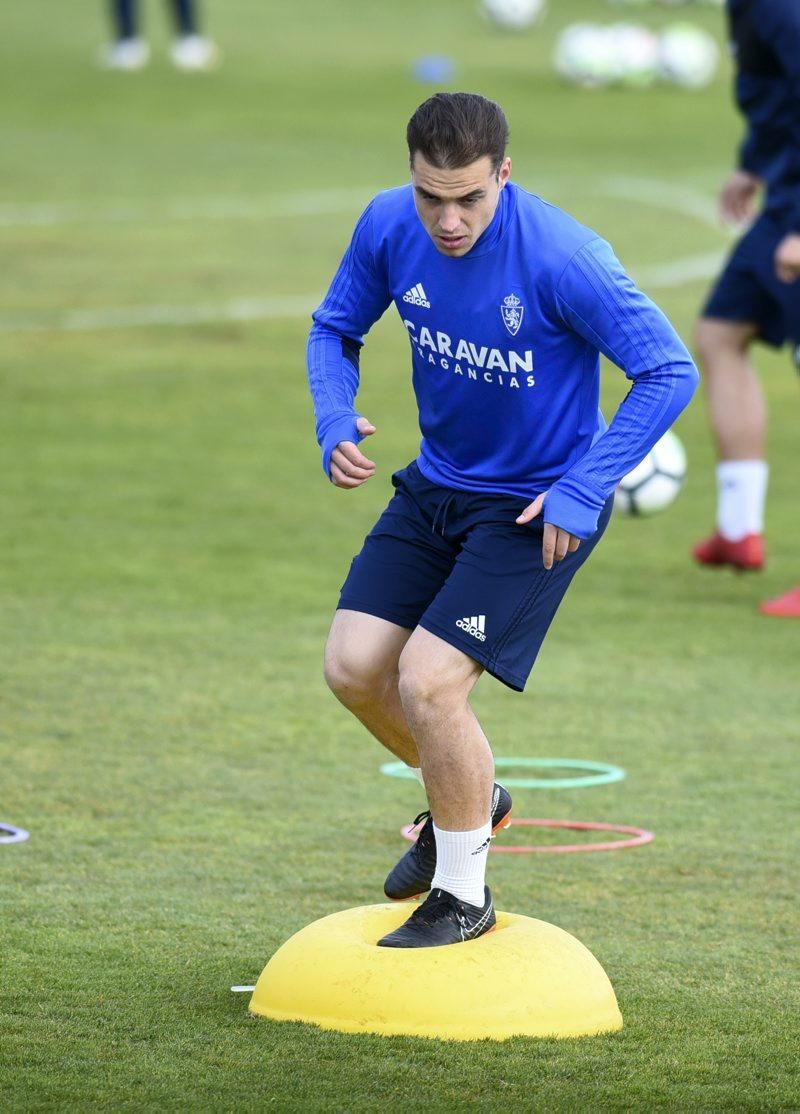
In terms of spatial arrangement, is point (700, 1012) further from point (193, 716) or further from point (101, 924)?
point (193, 716)

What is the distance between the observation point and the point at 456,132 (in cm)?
466

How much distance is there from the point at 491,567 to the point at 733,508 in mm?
4712

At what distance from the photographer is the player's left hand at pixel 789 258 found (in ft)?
28.0

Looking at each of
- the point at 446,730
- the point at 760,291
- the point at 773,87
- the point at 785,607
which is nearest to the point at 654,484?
the point at 785,607

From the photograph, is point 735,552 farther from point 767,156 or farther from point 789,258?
point 767,156

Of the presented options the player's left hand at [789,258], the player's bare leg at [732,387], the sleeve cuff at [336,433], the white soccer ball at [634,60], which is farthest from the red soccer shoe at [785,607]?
the white soccer ball at [634,60]

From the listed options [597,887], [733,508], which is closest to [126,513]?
[733,508]

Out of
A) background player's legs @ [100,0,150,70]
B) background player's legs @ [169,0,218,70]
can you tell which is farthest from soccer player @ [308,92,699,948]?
background player's legs @ [169,0,218,70]

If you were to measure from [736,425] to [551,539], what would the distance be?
480 centimetres

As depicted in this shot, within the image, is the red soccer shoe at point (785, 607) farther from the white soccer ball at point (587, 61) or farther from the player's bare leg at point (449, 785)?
the white soccer ball at point (587, 61)

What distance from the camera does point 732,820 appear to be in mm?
6379

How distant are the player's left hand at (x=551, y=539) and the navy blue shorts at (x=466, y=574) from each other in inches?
6.9

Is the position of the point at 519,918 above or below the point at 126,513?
above

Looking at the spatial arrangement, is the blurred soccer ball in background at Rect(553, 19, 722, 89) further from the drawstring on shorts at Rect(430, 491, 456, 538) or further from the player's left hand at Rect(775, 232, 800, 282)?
the drawstring on shorts at Rect(430, 491, 456, 538)
